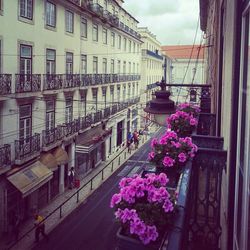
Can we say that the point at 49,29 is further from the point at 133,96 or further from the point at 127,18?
the point at 133,96

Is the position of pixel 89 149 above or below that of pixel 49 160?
below

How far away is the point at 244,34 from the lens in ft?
9.91

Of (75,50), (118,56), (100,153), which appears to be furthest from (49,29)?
(118,56)

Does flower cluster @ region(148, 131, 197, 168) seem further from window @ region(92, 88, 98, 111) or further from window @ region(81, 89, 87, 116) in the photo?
window @ region(92, 88, 98, 111)

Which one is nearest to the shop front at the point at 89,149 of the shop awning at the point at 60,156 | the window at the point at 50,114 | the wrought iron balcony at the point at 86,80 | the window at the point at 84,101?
the window at the point at 84,101

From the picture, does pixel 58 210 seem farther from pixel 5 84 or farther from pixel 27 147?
pixel 5 84

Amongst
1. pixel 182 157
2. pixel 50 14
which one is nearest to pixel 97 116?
pixel 50 14

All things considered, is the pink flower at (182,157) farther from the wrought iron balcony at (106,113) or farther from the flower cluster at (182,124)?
the wrought iron balcony at (106,113)

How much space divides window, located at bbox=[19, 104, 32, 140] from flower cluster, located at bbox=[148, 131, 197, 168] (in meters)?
12.4

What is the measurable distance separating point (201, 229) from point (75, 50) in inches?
786

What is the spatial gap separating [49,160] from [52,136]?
139 cm

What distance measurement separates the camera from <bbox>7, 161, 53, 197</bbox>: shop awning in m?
15.3

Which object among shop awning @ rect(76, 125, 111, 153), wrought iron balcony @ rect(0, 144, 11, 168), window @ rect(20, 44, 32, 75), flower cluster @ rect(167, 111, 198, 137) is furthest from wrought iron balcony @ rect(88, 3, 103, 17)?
flower cluster @ rect(167, 111, 198, 137)

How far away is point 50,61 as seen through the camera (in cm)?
1923
